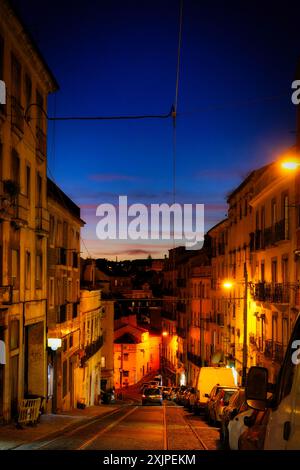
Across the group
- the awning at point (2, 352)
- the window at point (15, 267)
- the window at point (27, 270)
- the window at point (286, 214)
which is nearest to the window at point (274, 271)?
the window at point (286, 214)

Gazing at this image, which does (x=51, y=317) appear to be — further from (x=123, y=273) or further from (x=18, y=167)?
(x=123, y=273)

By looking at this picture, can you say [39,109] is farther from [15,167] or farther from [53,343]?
[53,343]

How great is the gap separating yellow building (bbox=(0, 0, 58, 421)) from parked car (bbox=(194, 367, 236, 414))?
6.89 metres

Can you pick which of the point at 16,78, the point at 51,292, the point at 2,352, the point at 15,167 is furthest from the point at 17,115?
the point at 51,292

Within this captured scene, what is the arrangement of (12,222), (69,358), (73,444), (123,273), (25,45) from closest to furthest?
(73,444), (12,222), (25,45), (69,358), (123,273)

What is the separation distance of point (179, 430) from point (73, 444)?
5786mm

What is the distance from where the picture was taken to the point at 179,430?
1978 cm

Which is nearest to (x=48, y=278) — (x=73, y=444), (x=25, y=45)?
(x=25, y=45)

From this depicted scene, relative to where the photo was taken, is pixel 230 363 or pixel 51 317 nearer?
pixel 51 317

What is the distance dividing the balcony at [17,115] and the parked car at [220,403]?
11460 millimetres

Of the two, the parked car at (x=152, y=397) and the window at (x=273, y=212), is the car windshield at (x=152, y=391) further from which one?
the window at (x=273, y=212)

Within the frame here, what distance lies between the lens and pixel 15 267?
22.9m

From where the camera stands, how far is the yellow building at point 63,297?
99.7ft
